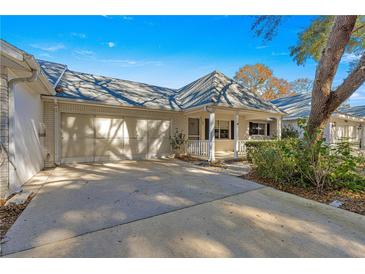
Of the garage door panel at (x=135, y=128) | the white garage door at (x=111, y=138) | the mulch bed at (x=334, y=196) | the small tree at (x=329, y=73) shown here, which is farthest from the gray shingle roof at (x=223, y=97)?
the mulch bed at (x=334, y=196)

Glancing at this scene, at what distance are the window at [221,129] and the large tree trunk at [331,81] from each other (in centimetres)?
698

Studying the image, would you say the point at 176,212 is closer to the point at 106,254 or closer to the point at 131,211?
the point at 131,211

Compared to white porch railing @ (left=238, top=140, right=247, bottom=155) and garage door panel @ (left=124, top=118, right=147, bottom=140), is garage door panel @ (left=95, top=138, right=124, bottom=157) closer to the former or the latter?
garage door panel @ (left=124, top=118, right=147, bottom=140)

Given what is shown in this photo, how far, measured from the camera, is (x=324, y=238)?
2504 mm

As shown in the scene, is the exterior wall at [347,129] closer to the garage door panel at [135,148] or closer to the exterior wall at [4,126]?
the garage door panel at [135,148]

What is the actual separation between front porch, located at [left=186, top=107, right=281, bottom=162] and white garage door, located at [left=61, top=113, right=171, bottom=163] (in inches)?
67.1

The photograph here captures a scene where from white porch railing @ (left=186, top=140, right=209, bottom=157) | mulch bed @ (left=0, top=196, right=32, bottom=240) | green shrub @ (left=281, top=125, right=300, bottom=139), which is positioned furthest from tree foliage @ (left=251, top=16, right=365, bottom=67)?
mulch bed @ (left=0, top=196, right=32, bottom=240)

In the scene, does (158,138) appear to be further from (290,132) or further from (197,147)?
(290,132)

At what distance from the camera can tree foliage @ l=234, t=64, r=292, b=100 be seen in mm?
26688

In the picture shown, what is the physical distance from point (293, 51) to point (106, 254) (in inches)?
397

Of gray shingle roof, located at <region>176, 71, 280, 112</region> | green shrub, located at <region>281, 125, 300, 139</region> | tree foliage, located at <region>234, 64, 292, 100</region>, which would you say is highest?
tree foliage, located at <region>234, 64, 292, 100</region>

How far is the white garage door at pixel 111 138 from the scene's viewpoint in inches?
314

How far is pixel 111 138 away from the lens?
8.77 metres
